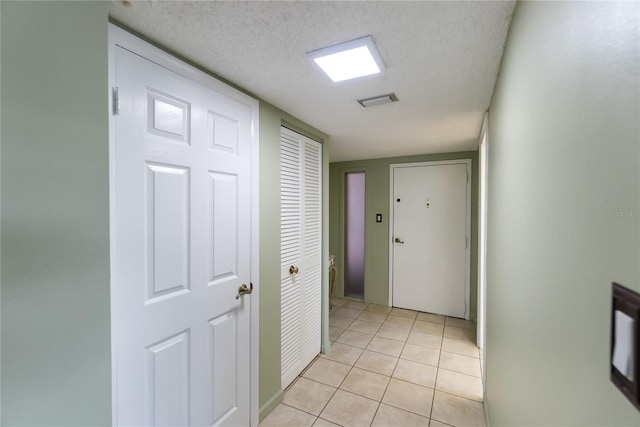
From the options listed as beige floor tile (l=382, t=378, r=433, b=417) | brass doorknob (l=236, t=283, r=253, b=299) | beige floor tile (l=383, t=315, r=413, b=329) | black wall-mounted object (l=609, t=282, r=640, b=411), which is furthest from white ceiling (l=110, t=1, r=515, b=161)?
beige floor tile (l=383, t=315, r=413, b=329)

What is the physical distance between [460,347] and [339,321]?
1.38 metres

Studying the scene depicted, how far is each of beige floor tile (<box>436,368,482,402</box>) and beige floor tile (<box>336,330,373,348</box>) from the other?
78cm

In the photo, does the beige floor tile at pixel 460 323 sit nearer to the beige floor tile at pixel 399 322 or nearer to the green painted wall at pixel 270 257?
the beige floor tile at pixel 399 322

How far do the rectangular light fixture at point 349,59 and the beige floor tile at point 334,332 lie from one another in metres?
2.64

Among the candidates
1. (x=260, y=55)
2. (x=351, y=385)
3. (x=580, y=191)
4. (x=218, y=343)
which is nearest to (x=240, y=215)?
(x=218, y=343)

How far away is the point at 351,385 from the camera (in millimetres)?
2197

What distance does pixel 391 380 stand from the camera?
226 centimetres

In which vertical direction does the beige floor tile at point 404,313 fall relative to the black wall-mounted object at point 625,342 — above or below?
below

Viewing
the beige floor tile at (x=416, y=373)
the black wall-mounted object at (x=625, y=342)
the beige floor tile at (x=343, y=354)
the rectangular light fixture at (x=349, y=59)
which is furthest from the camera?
the beige floor tile at (x=343, y=354)

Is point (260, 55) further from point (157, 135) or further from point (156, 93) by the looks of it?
point (157, 135)

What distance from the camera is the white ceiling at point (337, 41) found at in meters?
0.98

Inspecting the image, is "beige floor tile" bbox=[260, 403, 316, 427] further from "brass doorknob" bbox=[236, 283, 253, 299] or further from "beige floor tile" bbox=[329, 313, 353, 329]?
"beige floor tile" bbox=[329, 313, 353, 329]

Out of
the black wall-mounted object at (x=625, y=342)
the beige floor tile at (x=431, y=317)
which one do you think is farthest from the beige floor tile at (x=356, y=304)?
the black wall-mounted object at (x=625, y=342)

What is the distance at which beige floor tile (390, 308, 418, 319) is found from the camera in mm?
3635
